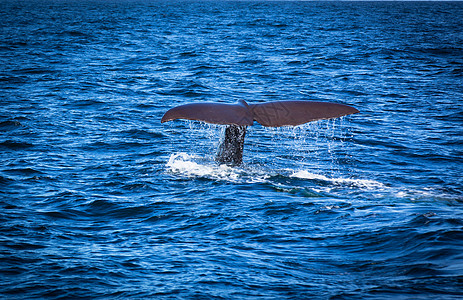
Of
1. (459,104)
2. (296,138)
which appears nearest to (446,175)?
(296,138)

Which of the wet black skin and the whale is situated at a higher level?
the whale

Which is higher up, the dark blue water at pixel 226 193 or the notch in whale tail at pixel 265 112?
the notch in whale tail at pixel 265 112

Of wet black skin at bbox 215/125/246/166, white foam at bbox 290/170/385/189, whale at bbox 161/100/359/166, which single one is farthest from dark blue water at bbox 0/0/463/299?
whale at bbox 161/100/359/166

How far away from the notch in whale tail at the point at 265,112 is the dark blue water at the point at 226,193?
137cm

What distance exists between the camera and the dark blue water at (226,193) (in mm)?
6465

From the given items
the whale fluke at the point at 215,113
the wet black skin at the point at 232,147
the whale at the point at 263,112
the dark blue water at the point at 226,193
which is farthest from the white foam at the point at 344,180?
the whale fluke at the point at 215,113

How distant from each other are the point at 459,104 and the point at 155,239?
1339 centimetres

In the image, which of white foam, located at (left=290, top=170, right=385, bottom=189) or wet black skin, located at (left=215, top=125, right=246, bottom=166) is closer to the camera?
white foam, located at (left=290, top=170, right=385, bottom=189)

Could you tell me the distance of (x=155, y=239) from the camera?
25.2 ft

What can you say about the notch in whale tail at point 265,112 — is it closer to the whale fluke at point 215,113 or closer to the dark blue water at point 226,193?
the whale fluke at point 215,113

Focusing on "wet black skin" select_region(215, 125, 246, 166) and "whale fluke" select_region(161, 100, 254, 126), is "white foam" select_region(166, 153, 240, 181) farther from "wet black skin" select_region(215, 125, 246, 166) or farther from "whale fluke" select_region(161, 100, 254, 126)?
"whale fluke" select_region(161, 100, 254, 126)

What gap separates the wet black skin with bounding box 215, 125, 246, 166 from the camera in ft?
34.3

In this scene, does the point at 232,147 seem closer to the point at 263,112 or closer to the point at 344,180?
the point at 263,112

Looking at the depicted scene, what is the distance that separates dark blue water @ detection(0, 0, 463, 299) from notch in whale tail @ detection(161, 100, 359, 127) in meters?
1.37
